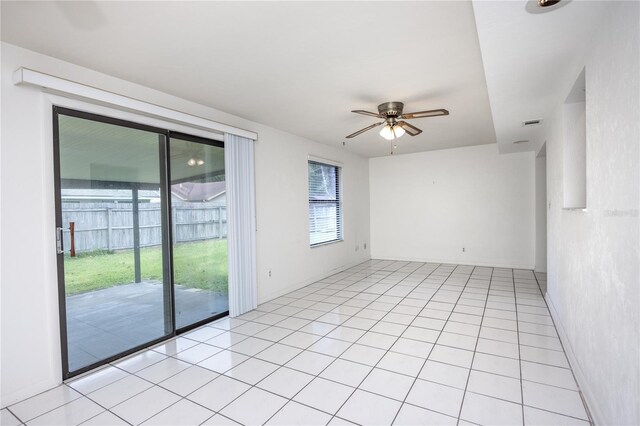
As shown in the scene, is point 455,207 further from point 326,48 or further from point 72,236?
point 72,236

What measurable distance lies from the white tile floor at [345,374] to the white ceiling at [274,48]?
2524mm

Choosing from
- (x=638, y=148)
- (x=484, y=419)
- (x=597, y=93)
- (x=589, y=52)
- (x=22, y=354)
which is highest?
(x=589, y=52)

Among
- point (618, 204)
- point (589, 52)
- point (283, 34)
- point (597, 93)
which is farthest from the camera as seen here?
point (283, 34)

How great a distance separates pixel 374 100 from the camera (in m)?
3.56

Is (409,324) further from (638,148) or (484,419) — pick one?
(638,148)

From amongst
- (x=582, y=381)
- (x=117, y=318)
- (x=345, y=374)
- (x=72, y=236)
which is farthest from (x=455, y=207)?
(x=72, y=236)

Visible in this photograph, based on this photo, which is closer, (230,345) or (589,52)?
(589,52)

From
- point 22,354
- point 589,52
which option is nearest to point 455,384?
point 589,52

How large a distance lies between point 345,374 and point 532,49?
2.66m

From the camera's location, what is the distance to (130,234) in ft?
10.1

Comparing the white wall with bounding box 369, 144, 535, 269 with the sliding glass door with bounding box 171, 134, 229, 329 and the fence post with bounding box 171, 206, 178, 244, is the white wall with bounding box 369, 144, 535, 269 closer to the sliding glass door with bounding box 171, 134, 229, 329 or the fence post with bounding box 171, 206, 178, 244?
the sliding glass door with bounding box 171, 134, 229, 329

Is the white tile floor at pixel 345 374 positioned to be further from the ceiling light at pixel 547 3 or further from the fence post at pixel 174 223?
the ceiling light at pixel 547 3

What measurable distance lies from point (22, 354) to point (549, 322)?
4.81 meters

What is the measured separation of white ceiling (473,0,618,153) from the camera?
1.61 metres
